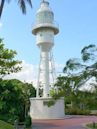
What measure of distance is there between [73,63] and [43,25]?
30.6 metres

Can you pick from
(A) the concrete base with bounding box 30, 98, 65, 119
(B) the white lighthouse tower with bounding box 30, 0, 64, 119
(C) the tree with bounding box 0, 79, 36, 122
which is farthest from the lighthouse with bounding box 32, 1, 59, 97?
(C) the tree with bounding box 0, 79, 36, 122

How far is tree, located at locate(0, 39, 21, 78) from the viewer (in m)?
31.0

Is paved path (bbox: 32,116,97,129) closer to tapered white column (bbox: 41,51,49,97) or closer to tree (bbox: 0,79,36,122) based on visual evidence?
tree (bbox: 0,79,36,122)

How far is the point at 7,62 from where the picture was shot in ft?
102

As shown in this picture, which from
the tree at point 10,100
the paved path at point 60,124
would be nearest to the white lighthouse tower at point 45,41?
the paved path at point 60,124

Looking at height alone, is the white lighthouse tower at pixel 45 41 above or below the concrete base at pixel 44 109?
above

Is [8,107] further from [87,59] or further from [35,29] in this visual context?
[35,29]

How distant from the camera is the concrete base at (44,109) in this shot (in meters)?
47.5

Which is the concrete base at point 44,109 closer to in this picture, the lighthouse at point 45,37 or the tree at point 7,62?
the lighthouse at point 45,37

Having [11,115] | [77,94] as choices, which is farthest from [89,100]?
[11,115]

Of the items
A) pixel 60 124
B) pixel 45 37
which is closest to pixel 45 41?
pixel 45 37

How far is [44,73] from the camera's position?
1977 inches

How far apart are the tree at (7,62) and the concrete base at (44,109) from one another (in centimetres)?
1646

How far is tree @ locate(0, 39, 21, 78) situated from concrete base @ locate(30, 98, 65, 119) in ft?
54.0
